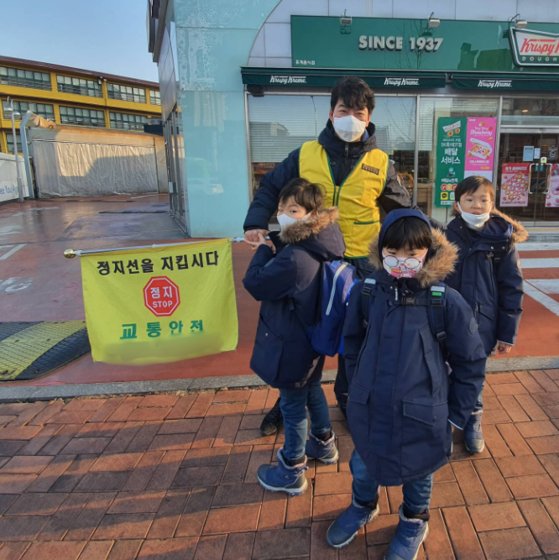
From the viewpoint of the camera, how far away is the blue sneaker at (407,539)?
2012mm

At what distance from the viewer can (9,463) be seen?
9.17 ft

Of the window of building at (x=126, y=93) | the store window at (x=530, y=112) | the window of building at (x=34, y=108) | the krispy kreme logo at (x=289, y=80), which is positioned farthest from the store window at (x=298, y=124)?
the window of building at (x=126, y=93)

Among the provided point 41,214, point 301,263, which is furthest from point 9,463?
point 41,214

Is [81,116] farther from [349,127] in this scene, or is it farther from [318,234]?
[318,234]

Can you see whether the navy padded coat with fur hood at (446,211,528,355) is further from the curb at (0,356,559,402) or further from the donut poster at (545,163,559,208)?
the donut poster at (545,163,559,208)

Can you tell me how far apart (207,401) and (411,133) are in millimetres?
8141

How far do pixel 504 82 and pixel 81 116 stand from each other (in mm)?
48473

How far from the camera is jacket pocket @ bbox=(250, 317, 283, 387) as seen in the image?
7.56ft

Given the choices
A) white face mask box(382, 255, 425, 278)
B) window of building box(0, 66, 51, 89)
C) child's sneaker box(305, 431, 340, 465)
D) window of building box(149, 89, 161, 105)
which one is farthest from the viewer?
window of building box(149, 89, 161, 105)

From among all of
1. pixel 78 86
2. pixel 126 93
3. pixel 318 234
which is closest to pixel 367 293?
pixel 318 234

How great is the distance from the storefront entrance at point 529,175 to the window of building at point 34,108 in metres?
46.1

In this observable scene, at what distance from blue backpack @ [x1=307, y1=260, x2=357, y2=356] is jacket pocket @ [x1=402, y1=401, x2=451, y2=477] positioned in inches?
20.2

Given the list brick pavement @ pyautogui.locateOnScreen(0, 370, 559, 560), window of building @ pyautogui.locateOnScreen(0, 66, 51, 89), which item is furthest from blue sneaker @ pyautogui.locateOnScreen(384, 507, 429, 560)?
window of building @ pyautogui.locateOnScreen(0, 66, 51, 89)

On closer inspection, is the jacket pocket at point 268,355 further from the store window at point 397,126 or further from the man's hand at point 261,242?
the store window at point 397,126
